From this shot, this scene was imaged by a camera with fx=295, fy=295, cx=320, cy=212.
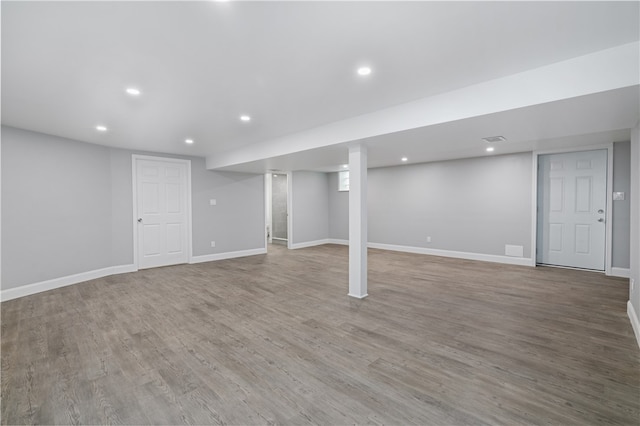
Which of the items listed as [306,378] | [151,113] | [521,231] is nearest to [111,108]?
[151,113]

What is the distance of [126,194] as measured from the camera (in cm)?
566

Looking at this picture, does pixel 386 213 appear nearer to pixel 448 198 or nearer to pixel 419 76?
pixel 448 198

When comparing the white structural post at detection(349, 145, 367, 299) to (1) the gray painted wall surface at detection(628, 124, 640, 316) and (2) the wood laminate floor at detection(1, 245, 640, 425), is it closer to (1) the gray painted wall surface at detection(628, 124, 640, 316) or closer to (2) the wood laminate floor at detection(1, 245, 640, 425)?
(2) the wood laminate floor at detection(1, 245, 640, 425)

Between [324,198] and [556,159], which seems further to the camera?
[324,198]

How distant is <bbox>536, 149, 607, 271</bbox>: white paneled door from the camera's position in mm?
5250

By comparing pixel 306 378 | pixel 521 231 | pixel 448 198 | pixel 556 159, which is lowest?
pixel 306 378

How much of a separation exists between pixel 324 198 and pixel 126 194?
17.6 ft

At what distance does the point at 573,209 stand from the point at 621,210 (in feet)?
2.06

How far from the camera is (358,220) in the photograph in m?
4.04

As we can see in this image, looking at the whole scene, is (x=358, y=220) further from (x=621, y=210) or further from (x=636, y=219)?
(x=621, y=210)

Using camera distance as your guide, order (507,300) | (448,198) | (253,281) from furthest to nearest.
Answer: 1. (448,198)
2. (253,281)
3. (507,300)

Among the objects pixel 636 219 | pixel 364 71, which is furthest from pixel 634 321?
pixel 364 71

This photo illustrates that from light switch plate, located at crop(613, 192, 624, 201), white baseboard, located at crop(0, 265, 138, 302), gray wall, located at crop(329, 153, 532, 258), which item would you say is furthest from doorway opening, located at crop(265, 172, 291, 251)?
light switch plate, located at crop(613, 192, 624, 201)

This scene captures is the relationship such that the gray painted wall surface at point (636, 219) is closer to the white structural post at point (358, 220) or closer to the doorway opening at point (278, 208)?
the white structural post at point (358, 220)
